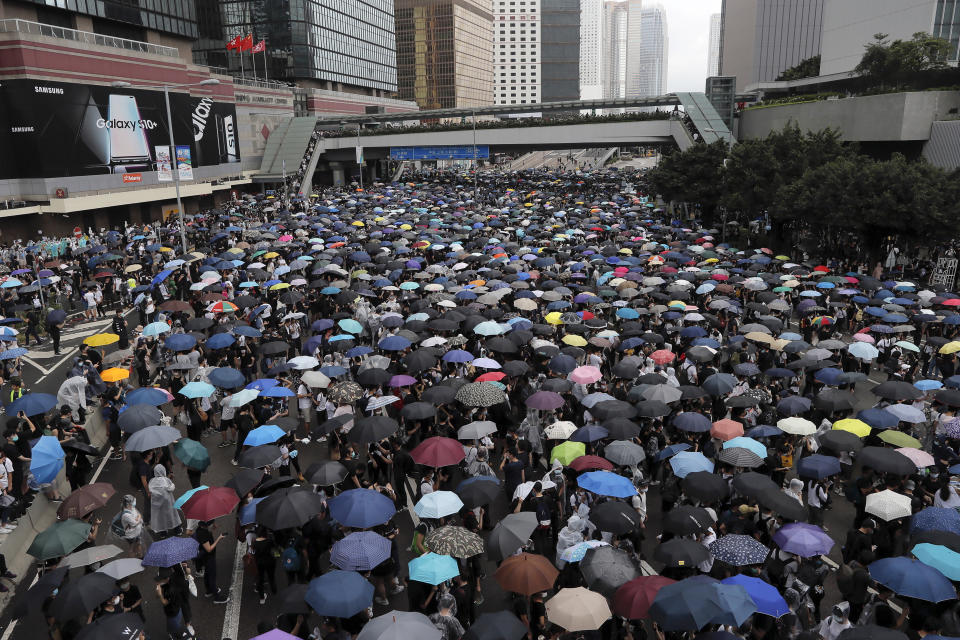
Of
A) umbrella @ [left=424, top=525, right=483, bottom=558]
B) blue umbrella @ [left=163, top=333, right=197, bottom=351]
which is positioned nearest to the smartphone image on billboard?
blue umbrella @ [left=163, top=333, right=197, bottom=351]

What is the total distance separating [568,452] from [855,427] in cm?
482

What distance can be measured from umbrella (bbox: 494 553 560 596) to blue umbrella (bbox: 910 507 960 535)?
472 centimetres

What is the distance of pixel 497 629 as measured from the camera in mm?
6223

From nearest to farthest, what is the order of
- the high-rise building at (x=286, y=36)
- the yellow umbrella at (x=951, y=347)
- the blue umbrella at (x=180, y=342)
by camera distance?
the yellow umbrella at (x=951, y=347) < the blue umbrella at (x=180, y=342) < the high-rise building at (x=286, y=36)

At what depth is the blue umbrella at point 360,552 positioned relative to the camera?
7.52 metres

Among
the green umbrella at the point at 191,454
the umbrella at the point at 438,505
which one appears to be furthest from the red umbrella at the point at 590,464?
the green umbrella at the point at 191,454

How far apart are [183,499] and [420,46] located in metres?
175

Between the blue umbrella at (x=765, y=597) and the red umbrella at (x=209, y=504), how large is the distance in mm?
6163

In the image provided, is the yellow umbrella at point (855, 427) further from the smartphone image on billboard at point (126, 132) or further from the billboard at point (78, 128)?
the smartphone image on billboard at point (126, 132)

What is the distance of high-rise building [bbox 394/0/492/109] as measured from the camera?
16600cm

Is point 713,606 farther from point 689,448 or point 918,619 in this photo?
point 689,448

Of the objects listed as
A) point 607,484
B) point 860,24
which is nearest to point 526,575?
point 607,484

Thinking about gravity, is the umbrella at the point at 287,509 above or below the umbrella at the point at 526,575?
above

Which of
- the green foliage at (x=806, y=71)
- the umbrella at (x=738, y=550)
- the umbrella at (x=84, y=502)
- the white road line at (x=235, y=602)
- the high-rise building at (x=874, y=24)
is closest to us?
the umbrella at (x=738, y=550)
